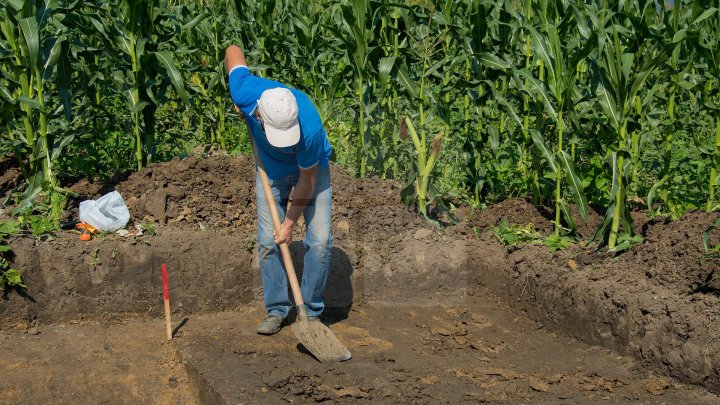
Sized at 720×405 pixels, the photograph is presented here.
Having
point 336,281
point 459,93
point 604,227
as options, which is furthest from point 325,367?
point 459,93

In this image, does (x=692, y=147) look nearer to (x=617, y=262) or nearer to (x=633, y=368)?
(x=617, y=262)

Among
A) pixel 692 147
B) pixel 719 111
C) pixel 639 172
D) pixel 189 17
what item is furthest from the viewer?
pixel 189 17

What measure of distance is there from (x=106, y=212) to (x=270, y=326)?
168 cm

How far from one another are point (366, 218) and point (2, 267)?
2821 millimetres

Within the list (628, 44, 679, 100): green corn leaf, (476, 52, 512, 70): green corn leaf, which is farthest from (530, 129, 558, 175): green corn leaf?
(628, 44, 679, 100): green corn leaf

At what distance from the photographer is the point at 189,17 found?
924 centimetres

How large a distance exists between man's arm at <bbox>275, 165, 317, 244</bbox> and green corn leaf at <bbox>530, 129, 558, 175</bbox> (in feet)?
6.72

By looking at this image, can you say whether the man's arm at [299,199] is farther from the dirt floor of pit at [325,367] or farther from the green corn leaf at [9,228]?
the green corn leaf at [9,228]

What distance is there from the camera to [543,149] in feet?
21.5

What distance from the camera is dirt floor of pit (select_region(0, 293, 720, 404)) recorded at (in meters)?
4.87

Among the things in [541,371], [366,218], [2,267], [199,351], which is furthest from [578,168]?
[2,267]

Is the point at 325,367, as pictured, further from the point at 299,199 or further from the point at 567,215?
the point at 567,215

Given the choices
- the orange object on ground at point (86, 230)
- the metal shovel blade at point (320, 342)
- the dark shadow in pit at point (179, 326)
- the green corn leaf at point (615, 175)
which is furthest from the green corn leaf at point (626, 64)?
the orange object on ground at point (86, 230)

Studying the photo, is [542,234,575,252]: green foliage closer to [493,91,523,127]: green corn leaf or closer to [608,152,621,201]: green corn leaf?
[608,152,621,201]: green corn leaf
